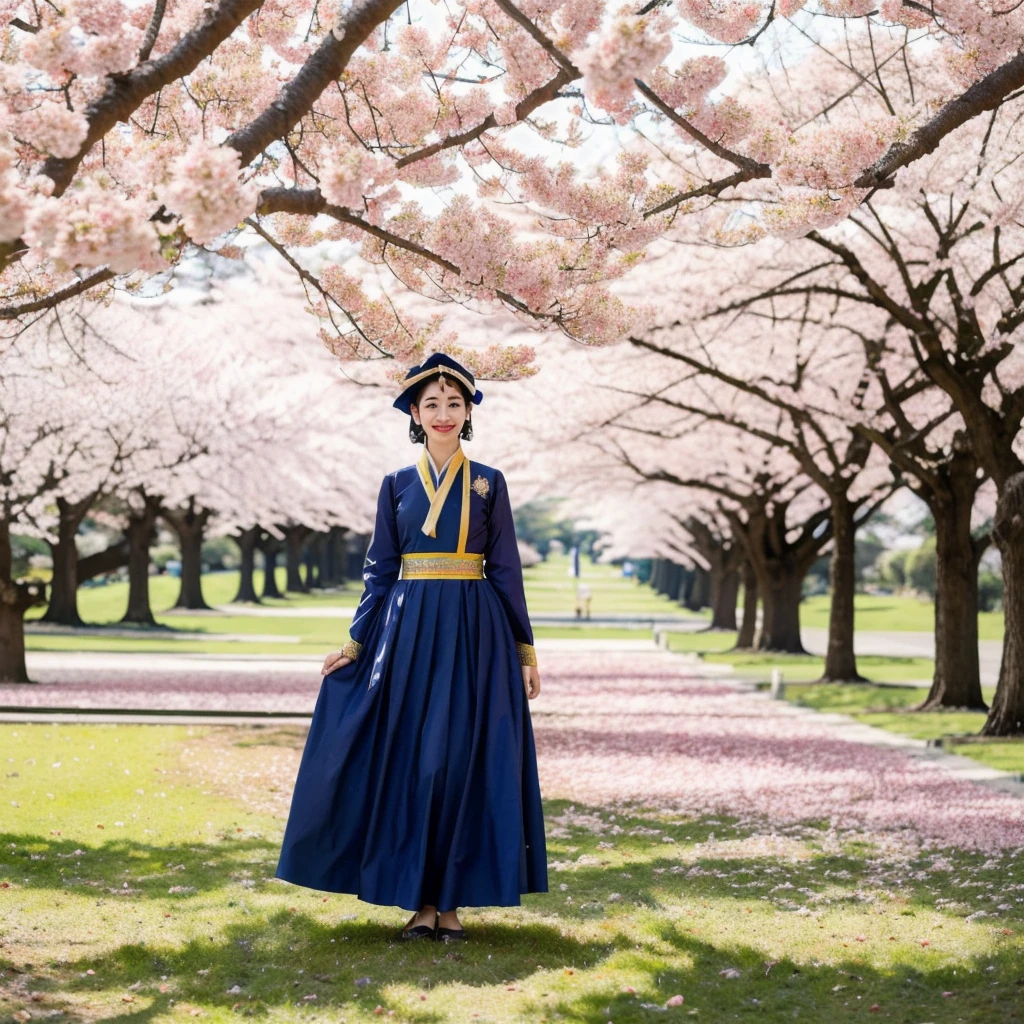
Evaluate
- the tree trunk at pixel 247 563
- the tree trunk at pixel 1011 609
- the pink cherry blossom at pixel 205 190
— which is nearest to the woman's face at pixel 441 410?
the pink cherry blossom at pixel 205 190

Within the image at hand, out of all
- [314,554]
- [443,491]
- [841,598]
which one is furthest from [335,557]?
[443,491]

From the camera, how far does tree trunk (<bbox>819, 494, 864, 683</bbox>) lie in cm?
1912

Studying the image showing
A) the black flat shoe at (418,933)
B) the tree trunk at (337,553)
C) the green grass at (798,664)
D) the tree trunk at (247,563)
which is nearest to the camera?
the black flat shoe at (418,933)

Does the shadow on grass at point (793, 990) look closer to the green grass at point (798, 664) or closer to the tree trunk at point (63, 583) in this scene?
the green grass at point (798, 664)

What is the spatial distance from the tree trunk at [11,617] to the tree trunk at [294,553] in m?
33.8

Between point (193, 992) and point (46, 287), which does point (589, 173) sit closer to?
point (46, 287)

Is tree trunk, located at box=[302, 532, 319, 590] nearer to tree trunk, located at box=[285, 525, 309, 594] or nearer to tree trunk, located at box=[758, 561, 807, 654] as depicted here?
tree trunk, located at box=[285, 525, 309, 594]

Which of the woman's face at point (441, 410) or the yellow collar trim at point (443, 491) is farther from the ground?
the woman's face at point (441, 410)

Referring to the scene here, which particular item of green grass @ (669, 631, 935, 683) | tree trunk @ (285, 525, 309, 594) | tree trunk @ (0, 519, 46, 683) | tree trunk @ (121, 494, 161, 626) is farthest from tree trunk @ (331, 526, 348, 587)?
tree trunk @ (0, 519, 46, 683)

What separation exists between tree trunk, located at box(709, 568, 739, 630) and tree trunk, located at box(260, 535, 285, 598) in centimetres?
1995

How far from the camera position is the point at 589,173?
47.4 feet

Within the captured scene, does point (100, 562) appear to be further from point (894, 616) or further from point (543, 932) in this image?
point (894, 616)

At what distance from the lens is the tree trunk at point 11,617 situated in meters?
15.5

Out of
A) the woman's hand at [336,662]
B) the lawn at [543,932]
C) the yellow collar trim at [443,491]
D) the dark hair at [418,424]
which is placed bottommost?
the lawn at [543,932]
